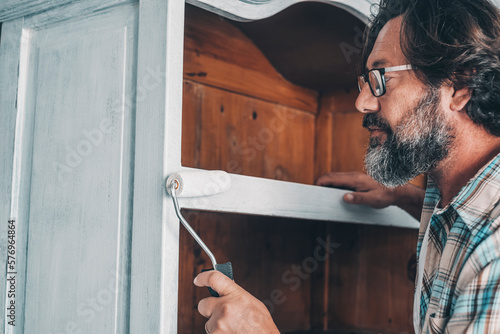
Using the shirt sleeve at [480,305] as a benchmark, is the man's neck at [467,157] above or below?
above

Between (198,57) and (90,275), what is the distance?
722mm

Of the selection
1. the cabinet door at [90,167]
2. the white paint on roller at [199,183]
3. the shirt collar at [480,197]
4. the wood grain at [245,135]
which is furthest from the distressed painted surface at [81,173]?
the shirt collar at [480,197]

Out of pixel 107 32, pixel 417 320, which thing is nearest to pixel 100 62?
pixel 107 32

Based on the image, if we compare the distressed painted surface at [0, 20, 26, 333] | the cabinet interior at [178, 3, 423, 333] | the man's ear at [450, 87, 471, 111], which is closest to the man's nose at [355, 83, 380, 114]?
the man's ear at [450, 87, 471, 111]

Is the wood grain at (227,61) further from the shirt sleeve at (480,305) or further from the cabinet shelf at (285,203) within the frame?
the shirt sleeve at (480,305)

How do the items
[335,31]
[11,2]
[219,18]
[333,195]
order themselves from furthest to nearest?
[219,18] → [335,31] → [333,195] → [11,2]

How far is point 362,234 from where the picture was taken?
1.73 metres

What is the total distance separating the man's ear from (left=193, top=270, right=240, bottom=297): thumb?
0.56 meters

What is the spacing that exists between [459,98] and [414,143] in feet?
0.40

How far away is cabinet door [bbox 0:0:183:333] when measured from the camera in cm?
81

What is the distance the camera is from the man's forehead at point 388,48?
3.50ft

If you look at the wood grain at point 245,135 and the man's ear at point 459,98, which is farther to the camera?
the wood grain at point 245,135

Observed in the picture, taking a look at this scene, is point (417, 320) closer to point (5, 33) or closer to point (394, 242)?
point (394, 242)

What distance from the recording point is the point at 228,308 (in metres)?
0.81
